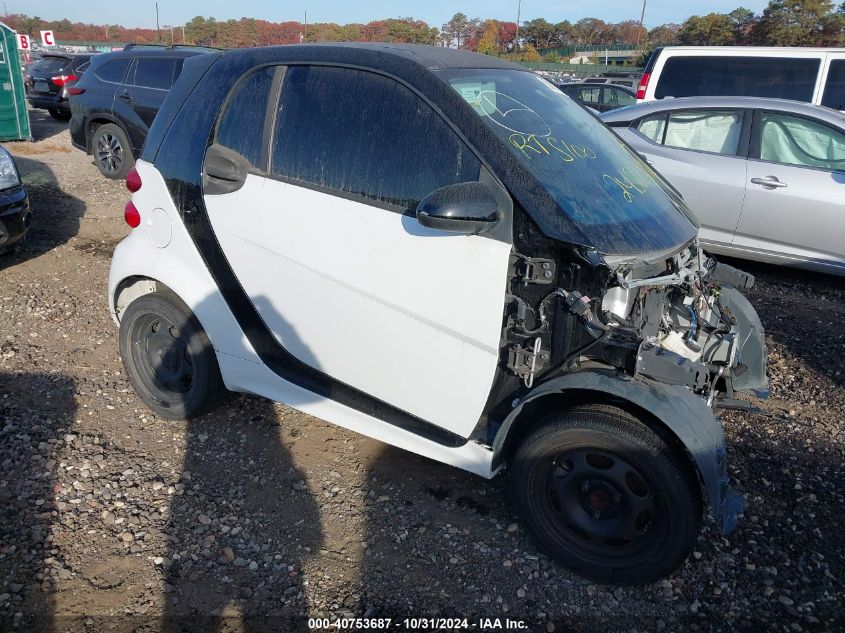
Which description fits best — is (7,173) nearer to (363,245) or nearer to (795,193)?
(363,245)

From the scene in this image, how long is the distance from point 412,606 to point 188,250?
A: 76.5 inches

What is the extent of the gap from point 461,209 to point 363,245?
1.77 ft

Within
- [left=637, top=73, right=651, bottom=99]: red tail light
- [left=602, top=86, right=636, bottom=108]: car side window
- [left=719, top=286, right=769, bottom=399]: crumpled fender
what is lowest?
[left=719, top=286, right=769, bottom=399]: crumpled fender

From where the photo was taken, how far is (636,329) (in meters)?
2.54

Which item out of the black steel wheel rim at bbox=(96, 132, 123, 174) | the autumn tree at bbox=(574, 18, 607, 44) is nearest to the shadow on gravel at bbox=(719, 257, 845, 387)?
the black steel wheel rim at bbox=(96, 132, 123, 174)

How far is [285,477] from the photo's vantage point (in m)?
3.25

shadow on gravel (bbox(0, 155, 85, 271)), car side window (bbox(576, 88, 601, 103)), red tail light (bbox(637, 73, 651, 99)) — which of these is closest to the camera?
shadow on gravel (bbox(0, 155, 85, 271))

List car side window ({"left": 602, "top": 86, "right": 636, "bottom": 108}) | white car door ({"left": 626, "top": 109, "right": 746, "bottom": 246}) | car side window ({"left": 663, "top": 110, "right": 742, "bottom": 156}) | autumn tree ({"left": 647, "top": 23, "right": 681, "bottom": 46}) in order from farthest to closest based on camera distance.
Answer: autumn tree ({"left": 647, "top": 23, "right": 681, "bottom": 46})
car side window ({"left": 602, "top": 86, "right": 636, "bottom": 108})
car side window ({"left": 663, "top": 110, "right": 742, "bottom": 156})
white car door ({"left": 626, "top": 109, "right": 746, "bottom": 246})

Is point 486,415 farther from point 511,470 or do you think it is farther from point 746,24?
point 746,24

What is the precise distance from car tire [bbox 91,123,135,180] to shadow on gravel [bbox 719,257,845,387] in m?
8.06

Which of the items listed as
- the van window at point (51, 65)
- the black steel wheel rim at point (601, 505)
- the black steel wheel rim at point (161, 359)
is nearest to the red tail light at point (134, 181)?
the black steel wheel rim at point (161, 359)

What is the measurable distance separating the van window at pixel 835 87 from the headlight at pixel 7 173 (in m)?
8.16

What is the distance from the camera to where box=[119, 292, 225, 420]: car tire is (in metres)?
3.42

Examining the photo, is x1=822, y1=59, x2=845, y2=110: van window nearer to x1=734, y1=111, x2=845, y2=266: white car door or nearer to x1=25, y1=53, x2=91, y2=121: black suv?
x1=734, y1=111, x2=845, y2=266: white car door
